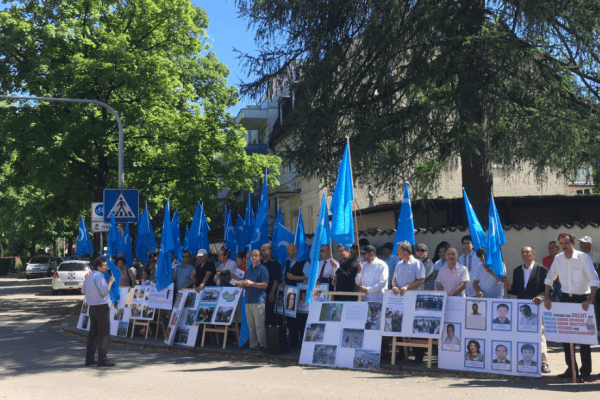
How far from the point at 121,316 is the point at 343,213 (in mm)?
6619

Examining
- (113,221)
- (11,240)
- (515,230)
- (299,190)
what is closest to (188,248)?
(113,221)

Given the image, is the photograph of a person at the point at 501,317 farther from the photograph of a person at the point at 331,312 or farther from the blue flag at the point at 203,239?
the blue flag at the point at 203,239

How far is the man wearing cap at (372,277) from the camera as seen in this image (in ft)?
35.4

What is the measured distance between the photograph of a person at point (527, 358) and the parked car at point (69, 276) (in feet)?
84.8

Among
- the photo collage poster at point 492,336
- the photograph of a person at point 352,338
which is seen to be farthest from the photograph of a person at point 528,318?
the photograph of a person at point 352,338

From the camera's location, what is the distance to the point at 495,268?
10.5 m

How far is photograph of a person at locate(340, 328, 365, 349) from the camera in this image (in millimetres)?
10425

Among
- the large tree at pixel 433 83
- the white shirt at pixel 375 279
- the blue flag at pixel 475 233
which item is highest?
the large tree at pixel 433 83

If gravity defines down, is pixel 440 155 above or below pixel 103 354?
above

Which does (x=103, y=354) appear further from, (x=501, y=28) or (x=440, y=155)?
(x=501, y=28)

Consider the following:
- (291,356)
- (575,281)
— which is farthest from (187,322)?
(575,281)

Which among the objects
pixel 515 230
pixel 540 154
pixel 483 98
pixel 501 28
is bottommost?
pixel 515 230

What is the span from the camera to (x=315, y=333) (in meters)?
10.8

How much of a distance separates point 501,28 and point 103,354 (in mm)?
8682
